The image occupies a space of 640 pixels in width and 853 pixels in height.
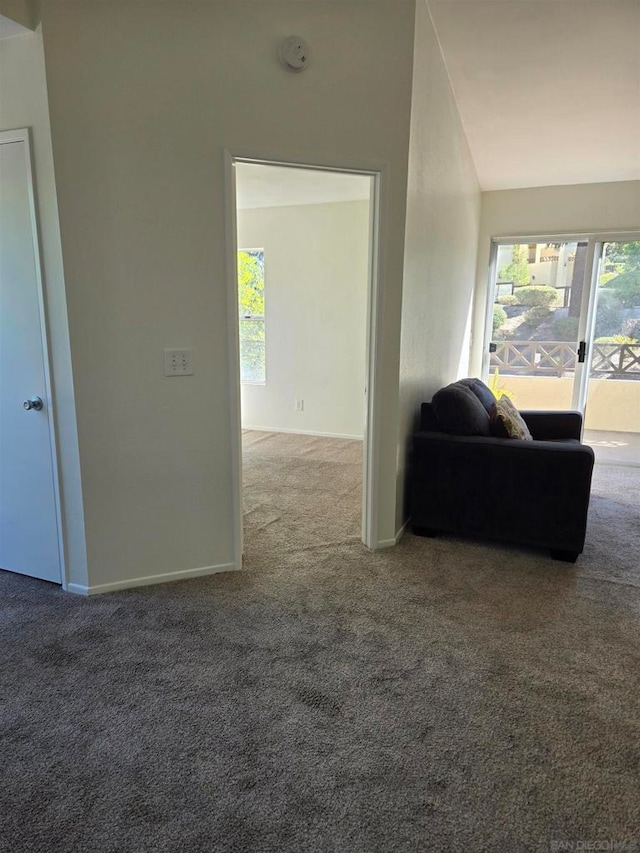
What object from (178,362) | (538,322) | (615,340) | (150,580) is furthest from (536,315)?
(150,580)

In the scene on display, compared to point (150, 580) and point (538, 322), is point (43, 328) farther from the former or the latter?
point (538, 322)

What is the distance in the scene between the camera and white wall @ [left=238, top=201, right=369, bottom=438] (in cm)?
557

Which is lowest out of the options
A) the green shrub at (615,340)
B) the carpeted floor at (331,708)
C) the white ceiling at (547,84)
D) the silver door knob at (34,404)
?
the carpeted floor at (331,708)

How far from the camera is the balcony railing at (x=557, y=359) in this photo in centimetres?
475

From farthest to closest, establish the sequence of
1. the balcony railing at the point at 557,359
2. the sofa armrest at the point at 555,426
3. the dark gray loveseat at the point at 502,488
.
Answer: the balcony railing at the point at 557,359
the sofa armrest at the point at 555,426
the dark gray loveseat at the point at 502,488

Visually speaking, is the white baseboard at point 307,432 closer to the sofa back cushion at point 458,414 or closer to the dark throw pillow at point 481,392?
the dark throw pillow at point 481,392

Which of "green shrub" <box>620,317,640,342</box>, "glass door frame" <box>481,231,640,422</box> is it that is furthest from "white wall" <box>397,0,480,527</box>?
"green shrub" <box>620,317,640,342</box>

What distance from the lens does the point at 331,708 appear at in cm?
180

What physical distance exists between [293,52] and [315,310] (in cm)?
347

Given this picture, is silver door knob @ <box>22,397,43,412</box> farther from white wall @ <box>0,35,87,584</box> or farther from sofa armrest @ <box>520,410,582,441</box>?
sofa armrest @ <box>520,410,582,441</box>

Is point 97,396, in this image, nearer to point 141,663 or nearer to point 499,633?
point 141,663

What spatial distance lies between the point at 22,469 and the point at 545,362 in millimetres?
4428

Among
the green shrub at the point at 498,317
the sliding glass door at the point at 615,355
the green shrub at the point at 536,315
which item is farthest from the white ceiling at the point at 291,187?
the sliding glass door at the point at 615,355

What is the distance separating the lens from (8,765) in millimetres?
1569
